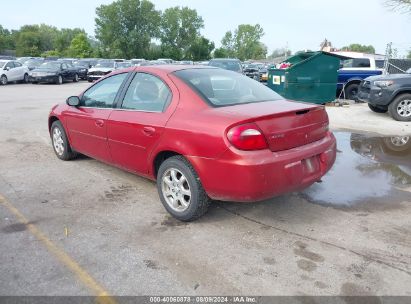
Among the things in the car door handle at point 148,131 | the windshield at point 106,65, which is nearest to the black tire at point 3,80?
the windshield at point 106,65

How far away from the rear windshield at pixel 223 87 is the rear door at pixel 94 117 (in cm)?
102

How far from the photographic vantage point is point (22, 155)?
668cm

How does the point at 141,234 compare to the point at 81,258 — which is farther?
the point at 141,234

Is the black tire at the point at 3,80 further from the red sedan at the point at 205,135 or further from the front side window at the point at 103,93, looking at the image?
the red sedan at the point at 205,135

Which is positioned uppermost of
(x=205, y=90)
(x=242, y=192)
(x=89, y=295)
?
(x=205, y=90)

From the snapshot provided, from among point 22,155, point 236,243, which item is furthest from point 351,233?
point 22,155

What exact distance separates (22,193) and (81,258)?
196cm

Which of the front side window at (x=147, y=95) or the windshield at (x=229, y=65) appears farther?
the windshield at (x=229, y=65)

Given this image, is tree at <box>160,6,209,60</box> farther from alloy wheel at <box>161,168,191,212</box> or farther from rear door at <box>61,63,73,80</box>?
alloy wheel at <box>161,168,191,212</box>

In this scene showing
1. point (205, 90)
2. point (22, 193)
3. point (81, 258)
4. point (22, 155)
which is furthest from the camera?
point (22, 155)

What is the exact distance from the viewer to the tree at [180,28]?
90.8 m

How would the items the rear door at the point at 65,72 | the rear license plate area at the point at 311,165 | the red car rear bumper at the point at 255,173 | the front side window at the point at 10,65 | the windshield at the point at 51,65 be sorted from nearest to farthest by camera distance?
1. the red car rear bumper at the point at 255,173
2. the rear license plate area at the point at 311,165
3. the front side window at the point at 10,65
4. the windshield at the point at 51,65
5. the rear door at the point at 65,72

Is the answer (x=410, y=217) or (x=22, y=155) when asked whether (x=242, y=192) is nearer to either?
(x=410, y=217)

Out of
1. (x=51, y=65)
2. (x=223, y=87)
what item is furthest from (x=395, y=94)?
(x=51, y=65)
